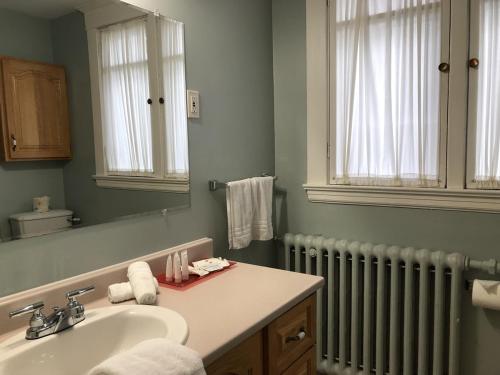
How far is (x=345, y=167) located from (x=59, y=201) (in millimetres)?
1310

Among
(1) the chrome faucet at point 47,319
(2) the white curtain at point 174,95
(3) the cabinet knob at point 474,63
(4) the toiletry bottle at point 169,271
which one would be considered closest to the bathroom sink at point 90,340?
(1) the chrome faucet at point 47,319

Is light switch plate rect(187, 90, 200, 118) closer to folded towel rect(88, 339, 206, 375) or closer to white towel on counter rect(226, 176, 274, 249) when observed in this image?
white towel on counter rect(226, 176, 274, 249)

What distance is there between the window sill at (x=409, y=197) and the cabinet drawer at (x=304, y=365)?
810 millimetres

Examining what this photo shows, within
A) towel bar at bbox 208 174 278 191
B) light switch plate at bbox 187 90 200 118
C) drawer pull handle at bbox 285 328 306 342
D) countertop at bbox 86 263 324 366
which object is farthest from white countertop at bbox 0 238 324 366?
light switch plate at bbox 187 90 200 118

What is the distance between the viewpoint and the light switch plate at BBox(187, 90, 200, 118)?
1.64 m

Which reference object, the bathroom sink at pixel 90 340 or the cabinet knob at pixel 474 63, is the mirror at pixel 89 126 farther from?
the cabinet knob at pixel 474 63

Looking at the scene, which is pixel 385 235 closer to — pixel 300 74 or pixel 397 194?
pixel 397 194

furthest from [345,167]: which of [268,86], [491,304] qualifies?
[491,304]

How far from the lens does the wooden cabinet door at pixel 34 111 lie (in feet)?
3.43

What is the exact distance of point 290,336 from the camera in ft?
4.13

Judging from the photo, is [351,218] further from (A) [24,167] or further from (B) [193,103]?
(A) [24,167]

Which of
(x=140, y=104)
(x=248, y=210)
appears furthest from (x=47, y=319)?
(x=248, y=210)

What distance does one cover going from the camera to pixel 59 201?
1157 mm

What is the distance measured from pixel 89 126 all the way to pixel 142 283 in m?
0.51
